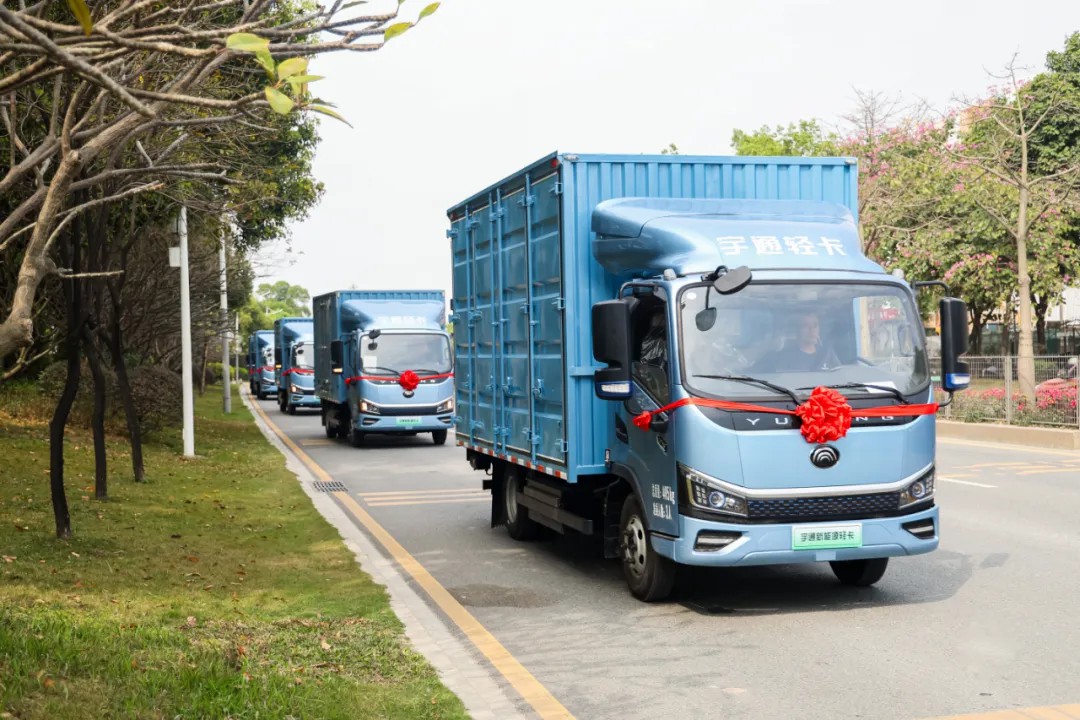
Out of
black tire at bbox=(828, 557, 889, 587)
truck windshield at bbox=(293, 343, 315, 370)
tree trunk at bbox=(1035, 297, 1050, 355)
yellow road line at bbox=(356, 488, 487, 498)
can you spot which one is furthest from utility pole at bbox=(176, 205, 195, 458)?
tree trunk at bbox=(1035, 297, 1050, 355)

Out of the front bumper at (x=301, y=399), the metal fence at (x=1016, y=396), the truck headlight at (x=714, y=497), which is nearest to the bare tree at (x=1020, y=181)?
the metal fence at (x=1016, y=396)

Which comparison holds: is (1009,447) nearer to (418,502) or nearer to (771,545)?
(418,502)

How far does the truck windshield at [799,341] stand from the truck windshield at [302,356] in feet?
105

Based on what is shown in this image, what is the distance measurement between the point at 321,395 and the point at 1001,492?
17282 millimetres

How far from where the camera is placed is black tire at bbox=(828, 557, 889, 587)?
8.98 m

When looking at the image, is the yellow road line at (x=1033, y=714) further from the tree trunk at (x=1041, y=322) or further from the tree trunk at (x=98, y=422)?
the tree trunk at (x=1041, y=322)

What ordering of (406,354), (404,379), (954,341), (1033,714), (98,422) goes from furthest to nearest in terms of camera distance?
1. (406,354)
2. (404,379)
3. (98,422)
4. (954,341)
5. (1033,714)

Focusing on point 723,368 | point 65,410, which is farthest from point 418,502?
point 723,368

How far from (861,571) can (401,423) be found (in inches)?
634

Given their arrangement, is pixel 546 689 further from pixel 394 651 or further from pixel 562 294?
pixel 562 294

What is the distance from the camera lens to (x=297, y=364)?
3928 cm

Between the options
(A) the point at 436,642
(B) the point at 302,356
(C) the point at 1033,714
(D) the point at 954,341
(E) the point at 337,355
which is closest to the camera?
(C) the point at 1033,714

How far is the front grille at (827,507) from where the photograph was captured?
7.87 meters

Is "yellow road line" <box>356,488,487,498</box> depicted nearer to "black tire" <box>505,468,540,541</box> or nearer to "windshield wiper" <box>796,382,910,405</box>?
"black tire" <box>505,468,540,541</box>
